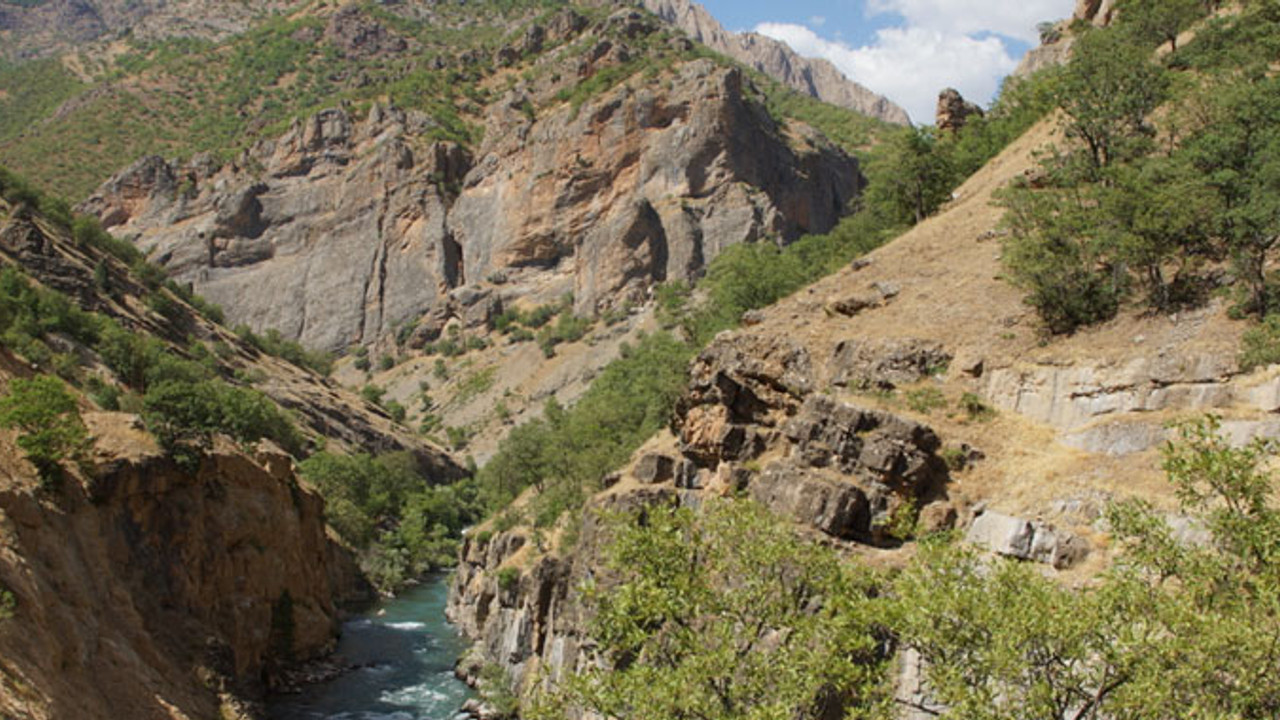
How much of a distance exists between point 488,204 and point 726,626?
135407mm

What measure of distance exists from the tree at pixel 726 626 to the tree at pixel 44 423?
2297cm

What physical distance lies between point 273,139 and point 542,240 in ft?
227

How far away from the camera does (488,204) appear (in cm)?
14612

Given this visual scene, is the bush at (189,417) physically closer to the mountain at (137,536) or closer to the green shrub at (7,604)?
the mountain at (137,536)

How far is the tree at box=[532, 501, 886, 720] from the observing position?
53.8ft

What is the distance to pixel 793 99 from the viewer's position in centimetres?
19988

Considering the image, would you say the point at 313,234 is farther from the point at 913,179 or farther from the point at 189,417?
the point at 913,179

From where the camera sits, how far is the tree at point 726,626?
53.8 feet

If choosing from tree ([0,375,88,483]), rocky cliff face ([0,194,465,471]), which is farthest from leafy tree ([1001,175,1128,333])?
rocky cliff face ([0,194,465,471])

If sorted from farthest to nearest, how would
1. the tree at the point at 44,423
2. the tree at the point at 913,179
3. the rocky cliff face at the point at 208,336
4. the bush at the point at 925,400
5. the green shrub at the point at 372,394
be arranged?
1. the green shrub at the point at 372,394
2. the rocky cliff face at the point at 208,336
3. the tree at the point at 913,179
4. the bush at the point at 925,400
5. the tree at the point at 44,423

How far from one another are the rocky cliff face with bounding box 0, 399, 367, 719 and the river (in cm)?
229

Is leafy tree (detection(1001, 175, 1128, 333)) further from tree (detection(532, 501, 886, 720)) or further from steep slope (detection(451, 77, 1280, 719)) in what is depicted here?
tree (detection(532, 501, 886, 720))

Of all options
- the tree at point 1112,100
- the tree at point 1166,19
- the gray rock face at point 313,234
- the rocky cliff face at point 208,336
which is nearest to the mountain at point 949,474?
the tree at point 1112,100

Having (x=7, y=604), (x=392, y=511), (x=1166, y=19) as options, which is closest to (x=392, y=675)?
(x=7, y=604)
